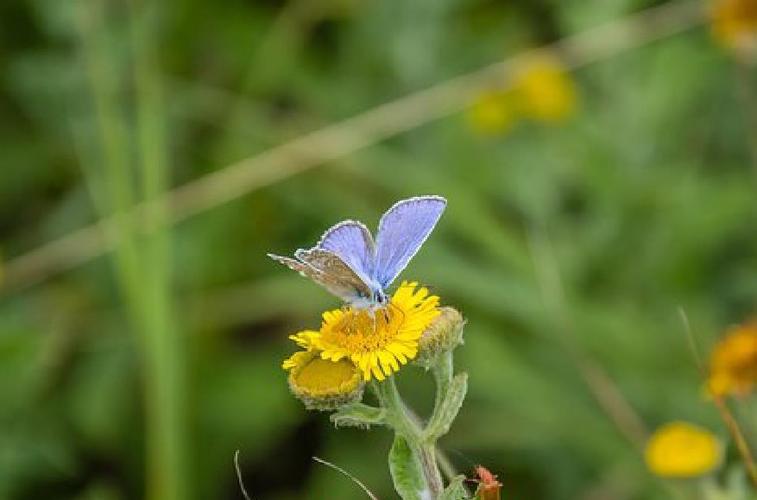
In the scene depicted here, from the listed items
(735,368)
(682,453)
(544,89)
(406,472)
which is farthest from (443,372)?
(544,89)

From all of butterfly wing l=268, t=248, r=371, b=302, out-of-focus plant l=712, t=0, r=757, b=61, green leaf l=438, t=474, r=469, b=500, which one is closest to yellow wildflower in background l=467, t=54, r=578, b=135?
out-of-focus plant l=712, t=0, r=757, b=61

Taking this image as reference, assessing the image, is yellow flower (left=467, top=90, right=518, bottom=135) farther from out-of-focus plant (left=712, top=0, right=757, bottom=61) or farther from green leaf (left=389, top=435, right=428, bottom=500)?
green leaf (left=389, top=435, right=428, bottom=500)

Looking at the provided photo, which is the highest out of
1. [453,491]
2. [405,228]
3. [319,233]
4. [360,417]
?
[319,233]

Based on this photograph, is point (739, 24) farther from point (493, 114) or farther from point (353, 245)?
point (353, 245)

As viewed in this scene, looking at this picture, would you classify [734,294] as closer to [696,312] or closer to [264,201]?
[696,312]

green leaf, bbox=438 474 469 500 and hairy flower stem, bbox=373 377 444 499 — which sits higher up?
hairy flower stem, bbox=373 377 444 499

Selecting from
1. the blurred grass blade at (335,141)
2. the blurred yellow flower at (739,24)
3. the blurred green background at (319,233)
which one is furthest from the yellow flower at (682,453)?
the blurred grass blade at (335,141)
